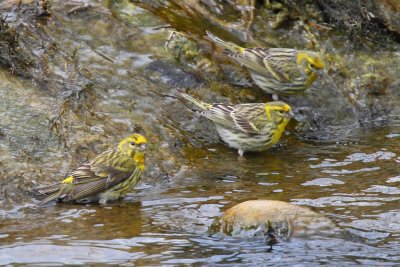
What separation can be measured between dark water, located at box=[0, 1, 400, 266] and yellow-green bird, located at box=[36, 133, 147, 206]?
159 mm

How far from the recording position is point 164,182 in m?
9.56

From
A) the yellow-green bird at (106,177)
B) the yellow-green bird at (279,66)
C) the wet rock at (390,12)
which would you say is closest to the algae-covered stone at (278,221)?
the yellow-green bird at (106,177)

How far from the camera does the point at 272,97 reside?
1227 cm

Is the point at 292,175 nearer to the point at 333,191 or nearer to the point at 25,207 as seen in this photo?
the point at 333,191

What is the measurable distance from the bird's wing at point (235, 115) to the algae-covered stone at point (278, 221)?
306cm

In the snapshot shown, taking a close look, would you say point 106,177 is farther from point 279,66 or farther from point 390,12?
point 390,12

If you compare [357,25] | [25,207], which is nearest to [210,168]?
[25,207]

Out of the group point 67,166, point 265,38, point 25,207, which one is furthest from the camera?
point 265,38

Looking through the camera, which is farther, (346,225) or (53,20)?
(53,20)

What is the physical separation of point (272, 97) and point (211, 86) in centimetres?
112

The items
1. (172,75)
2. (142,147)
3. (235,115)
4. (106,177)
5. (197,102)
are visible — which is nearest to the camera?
(106,177)

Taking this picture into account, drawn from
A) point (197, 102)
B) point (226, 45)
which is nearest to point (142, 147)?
point (197, 102)

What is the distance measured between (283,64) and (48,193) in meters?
4.39

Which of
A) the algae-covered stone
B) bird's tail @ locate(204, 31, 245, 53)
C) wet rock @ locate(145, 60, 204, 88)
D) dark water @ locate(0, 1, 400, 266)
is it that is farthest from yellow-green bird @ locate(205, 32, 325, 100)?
the algae-covered stone
